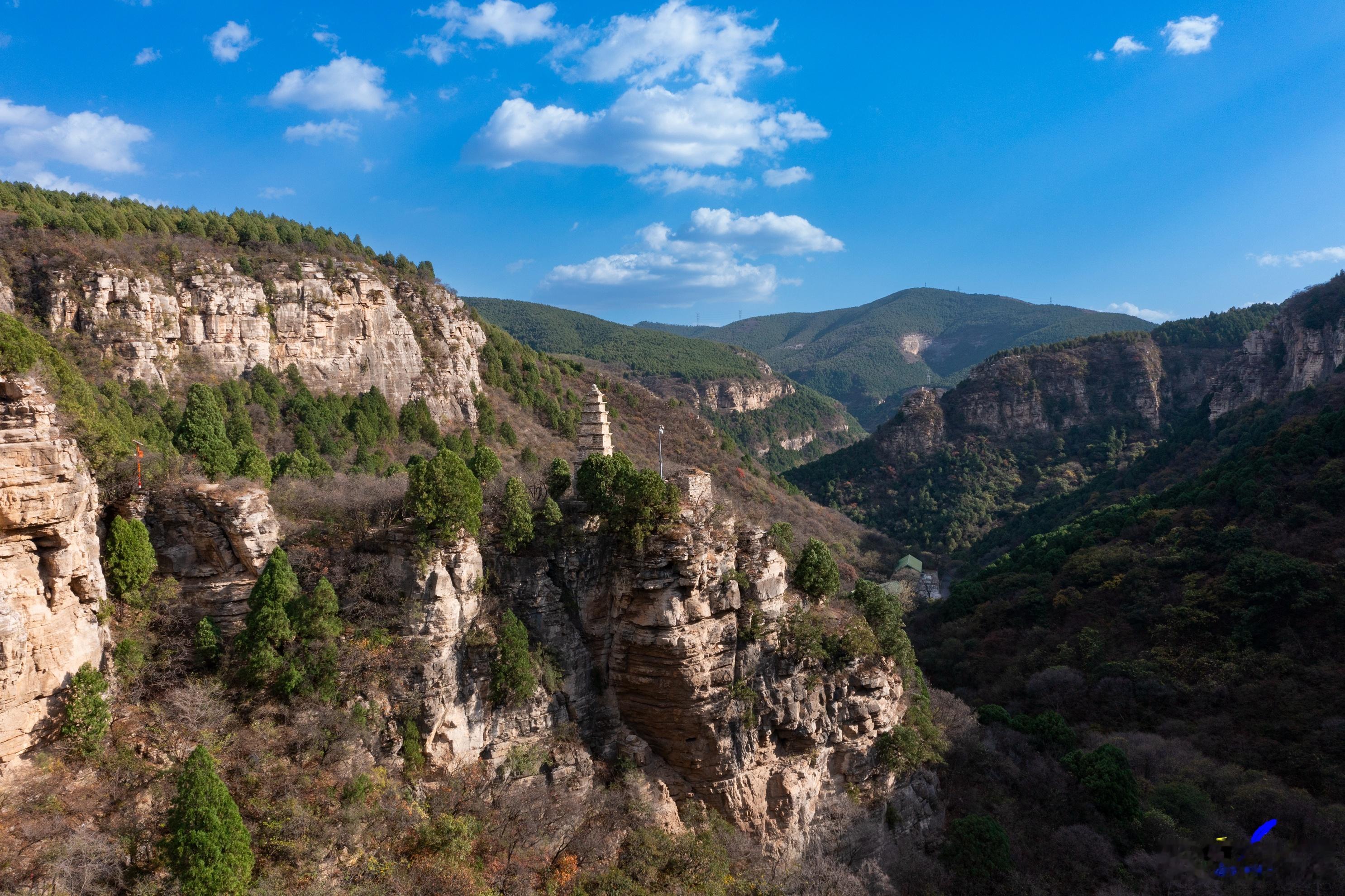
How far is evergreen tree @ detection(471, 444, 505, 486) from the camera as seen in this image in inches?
984

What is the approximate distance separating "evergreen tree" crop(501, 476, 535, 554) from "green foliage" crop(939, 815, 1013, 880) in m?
17.4

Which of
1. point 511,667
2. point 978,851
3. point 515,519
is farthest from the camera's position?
point 978,851

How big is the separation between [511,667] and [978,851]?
53.3 feet

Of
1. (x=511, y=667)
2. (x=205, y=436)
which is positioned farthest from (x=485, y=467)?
(x=205, y=436)

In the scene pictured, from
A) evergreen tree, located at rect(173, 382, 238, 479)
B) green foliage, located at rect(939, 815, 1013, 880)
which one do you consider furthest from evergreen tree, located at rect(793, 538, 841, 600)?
evergreen tree, located at rect(173, 382, 238, 479)

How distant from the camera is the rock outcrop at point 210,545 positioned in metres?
19.0

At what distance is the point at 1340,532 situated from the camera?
35.8 m

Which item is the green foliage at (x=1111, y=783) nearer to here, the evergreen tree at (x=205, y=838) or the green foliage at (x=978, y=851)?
the green foliage at (x=978, y=851)

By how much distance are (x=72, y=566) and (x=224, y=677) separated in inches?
176

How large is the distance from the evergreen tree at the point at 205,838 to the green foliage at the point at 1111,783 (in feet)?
89.7

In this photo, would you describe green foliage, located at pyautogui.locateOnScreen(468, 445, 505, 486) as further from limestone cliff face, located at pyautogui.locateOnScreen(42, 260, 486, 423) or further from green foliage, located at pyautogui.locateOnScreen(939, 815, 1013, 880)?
limestone cliff face, located at pyautogui.locateOnScreen(42, 260, 486, 423)

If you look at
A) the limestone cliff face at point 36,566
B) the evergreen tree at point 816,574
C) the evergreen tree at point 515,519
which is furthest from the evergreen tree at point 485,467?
the evergreen tree at point 816,574

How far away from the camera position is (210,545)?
63.1 ft

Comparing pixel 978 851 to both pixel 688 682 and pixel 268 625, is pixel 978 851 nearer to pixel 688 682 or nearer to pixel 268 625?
pixel 688 682
